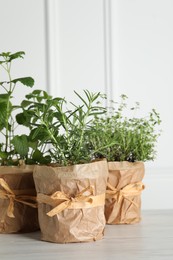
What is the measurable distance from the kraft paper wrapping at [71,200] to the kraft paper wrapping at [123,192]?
139 mm

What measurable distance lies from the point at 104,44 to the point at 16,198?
0.97 meters

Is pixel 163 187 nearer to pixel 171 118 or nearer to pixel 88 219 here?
pixel 171 118

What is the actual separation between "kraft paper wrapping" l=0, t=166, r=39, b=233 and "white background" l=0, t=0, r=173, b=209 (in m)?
0.86

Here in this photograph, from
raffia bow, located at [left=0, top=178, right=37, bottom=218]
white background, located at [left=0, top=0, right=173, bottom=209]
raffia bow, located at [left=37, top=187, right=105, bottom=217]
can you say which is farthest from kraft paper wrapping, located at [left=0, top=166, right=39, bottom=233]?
white background, located at [left=0, top=0, right=173, bottom=209]

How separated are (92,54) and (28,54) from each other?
235 mm

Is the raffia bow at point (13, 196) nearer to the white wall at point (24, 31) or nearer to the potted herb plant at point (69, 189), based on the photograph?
the potted herb plant at point (69, 189)

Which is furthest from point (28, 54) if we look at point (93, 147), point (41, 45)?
point (93, 147)

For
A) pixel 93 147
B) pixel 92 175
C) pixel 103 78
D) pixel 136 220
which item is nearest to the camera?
pixel 92 175

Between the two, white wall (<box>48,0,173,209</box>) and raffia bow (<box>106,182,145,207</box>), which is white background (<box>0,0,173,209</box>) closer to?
white wall (<box>48,0,173,209</box>)

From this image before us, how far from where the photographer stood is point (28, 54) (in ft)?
7.01

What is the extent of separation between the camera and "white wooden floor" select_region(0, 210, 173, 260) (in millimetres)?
1129

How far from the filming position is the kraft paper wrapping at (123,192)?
4.50 feet

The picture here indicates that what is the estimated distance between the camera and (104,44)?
7.00ft

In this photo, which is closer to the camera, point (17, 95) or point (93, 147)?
point (93, 147)
